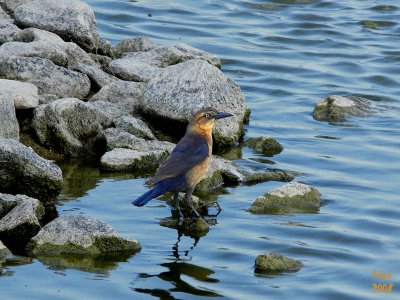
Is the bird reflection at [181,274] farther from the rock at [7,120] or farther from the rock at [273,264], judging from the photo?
the rock at [7,120]

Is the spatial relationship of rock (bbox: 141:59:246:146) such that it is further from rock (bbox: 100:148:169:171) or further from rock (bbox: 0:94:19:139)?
rock (bbox: 0:94:19:139)

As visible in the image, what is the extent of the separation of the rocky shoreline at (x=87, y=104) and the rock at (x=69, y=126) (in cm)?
1

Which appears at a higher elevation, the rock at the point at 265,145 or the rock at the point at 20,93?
the rock at the point at 20,93

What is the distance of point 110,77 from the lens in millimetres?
14602

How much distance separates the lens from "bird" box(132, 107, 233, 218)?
36.1 feet

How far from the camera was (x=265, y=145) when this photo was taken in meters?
13.8

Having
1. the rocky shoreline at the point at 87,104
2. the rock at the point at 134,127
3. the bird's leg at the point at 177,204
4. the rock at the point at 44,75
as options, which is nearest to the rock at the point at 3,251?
the rocky shoreline at the point at 87,104

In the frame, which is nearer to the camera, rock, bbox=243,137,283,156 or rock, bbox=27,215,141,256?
rock, bbox=27,215,141,256

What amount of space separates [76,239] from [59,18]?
5.63 m

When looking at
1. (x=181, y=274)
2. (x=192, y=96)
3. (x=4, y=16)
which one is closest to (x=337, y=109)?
(x=192, y=96)

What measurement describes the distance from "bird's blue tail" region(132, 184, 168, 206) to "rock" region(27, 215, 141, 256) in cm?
54

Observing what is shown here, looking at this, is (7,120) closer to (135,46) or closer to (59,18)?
(59,18)

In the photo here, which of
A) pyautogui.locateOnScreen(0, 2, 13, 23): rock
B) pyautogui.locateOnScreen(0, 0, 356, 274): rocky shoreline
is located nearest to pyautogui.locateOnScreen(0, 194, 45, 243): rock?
pyautogui.locateOnScreen(0, 0, 356, 274): rocky shoreline

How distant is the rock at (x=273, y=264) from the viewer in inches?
391
